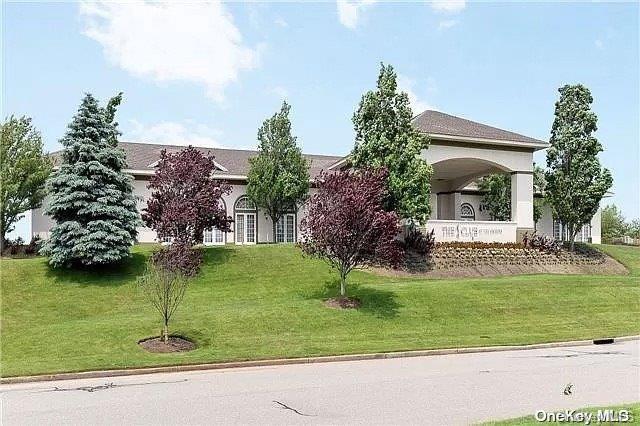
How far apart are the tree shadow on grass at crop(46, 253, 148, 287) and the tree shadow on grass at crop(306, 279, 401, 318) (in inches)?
272

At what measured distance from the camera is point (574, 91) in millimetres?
35094

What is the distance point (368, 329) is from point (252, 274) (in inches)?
311

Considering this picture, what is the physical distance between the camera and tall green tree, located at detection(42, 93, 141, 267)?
2423 centimetres

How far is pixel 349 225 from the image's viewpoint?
68.6 ft

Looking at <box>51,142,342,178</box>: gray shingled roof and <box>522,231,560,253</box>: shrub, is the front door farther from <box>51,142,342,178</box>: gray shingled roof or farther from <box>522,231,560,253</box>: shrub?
<box>522,231,560,253</box>: shrub

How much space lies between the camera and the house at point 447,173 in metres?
33.9

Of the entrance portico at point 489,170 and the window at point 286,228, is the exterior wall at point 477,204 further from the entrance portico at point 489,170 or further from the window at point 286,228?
the window at point 286,228

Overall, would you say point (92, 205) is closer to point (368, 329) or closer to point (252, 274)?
point (252, 274)

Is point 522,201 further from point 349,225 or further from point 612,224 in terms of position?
point 612,224

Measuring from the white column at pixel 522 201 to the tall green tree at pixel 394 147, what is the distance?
737 cm

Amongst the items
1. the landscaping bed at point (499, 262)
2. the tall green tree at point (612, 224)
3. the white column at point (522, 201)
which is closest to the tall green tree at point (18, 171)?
the landscaping bed at point (499, 262)

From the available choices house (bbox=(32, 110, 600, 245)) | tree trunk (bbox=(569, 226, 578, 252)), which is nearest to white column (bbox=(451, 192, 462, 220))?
house (bbox=(32, 110, 600, 245))

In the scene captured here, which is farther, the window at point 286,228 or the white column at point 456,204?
the white column at point 456,204

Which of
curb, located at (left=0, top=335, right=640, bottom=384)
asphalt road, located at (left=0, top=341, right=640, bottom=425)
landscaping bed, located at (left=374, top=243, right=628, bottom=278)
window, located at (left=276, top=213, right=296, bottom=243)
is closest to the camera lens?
asphalt road, located at (left=0, top=341, right=640, bottom=425)
